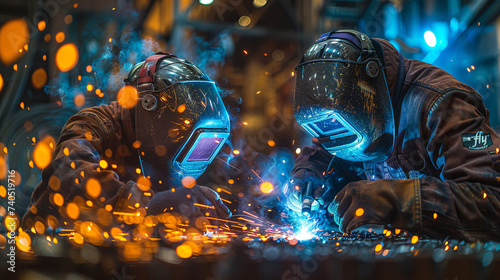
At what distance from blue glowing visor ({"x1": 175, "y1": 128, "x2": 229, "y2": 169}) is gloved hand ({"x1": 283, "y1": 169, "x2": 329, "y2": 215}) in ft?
1.33

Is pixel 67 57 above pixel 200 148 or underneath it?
above

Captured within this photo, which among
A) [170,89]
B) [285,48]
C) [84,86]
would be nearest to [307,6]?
[285,48]

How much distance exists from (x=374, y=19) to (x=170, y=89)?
2604 mm

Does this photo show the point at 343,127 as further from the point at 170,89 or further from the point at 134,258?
the point at 134,258

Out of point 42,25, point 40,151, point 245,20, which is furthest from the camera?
point 245,20

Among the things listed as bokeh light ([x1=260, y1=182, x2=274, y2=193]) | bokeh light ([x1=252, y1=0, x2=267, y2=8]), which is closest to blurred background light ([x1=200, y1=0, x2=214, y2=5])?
bokeh light ([x1=252, y1=0, x2=267, y2=8])

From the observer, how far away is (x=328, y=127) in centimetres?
170

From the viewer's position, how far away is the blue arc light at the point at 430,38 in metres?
3.42

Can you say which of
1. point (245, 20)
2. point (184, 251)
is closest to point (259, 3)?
point (245, 20)

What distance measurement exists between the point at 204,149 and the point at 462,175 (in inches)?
39.5

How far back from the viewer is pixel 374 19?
3820 millimetres

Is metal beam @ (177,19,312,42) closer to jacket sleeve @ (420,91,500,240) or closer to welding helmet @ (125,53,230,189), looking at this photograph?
welding helmet @ (125,53,230,189)

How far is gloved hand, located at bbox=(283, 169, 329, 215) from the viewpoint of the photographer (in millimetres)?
1846

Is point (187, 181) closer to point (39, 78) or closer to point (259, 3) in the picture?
point (39, 78)
